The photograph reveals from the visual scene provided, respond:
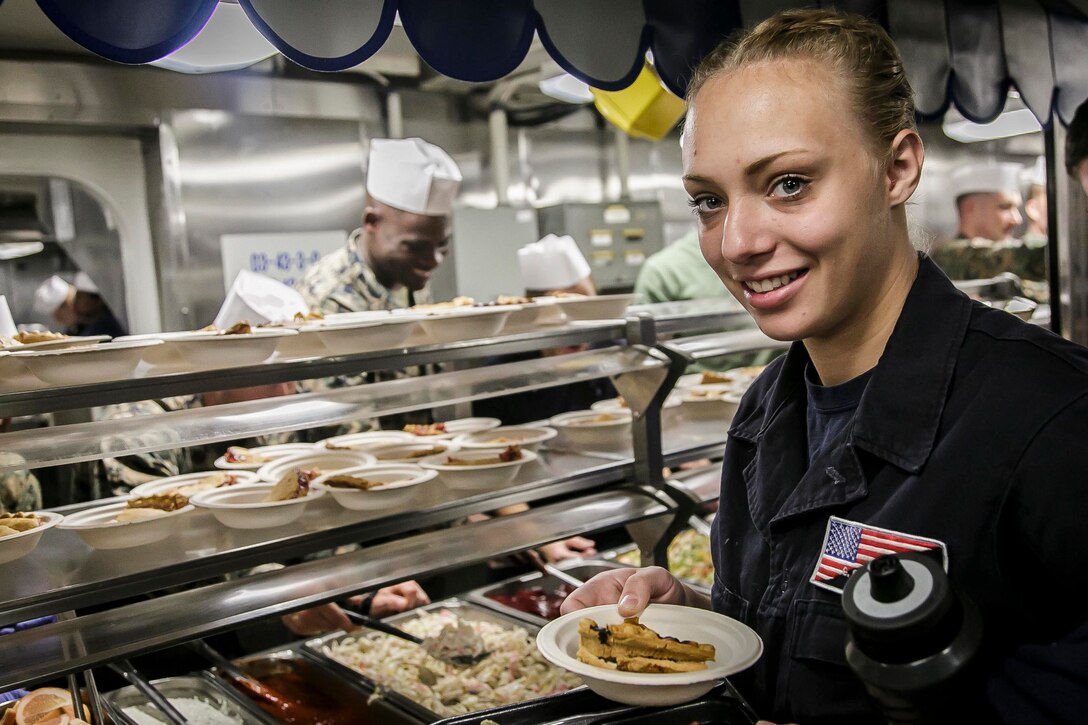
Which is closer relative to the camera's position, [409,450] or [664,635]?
[664,635]

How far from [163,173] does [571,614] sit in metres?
4.47

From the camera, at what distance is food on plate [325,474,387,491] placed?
2.04 metres

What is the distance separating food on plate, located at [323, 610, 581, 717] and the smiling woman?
3.54 ft

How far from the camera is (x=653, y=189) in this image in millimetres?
7758

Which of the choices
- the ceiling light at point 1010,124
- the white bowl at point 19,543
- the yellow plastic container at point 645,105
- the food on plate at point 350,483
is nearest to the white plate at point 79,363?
the white bowl at point 19,543

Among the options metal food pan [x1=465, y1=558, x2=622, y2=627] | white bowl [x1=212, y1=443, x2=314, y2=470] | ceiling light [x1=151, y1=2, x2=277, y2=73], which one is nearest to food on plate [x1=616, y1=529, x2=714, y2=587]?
metal food pan [x1=465, y1=558, x2=622, y2=627]

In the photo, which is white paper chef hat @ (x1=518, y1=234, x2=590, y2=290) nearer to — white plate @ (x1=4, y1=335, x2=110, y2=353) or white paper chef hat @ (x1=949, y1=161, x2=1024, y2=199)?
white plate @ (x1=4, y1=335, x2=110, y2=353)

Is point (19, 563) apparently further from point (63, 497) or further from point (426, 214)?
point (426, 214)

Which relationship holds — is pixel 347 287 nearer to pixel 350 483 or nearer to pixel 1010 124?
pixel 350 483

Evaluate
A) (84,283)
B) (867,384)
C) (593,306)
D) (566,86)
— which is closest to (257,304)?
(593,306)

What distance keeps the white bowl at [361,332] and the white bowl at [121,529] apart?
1.56 ft

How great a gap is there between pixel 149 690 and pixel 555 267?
10.4 feet

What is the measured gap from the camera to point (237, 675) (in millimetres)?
2377

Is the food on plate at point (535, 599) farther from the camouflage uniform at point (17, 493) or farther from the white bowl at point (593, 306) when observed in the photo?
the camouflage uniform at point (17, 493)
